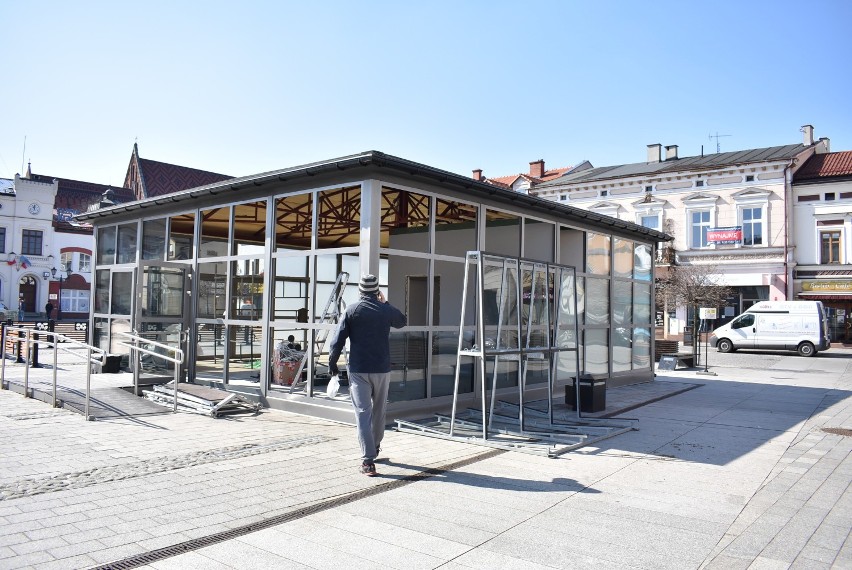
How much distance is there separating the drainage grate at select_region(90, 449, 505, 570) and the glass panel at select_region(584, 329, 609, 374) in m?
6.91

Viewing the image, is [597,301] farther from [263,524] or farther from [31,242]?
[31,242]

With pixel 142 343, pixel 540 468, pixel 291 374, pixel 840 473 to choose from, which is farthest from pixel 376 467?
pixel 142 343

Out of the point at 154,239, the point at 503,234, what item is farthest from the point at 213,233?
the point at 503,234

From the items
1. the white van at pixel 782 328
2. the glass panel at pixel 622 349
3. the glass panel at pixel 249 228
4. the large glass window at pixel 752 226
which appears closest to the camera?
the glass panel at pixel 249 228

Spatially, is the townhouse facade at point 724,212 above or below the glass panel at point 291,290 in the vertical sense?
above

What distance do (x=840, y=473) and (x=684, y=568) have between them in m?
3.74

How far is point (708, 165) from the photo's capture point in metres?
34.3

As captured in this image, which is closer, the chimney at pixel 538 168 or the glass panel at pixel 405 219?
the glass panel at pixel 405 219

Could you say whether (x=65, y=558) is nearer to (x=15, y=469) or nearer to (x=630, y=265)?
(x=15, y=469)

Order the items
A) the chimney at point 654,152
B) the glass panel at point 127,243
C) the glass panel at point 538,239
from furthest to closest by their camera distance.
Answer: the chimney at point 654,152, the glass panel at point 127,243, the glass panel at point 538,239

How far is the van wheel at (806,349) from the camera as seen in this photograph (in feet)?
86.6

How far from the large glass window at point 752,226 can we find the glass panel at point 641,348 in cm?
2137

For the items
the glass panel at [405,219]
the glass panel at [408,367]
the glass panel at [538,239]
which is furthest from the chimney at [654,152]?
the glass panel at [408,367]

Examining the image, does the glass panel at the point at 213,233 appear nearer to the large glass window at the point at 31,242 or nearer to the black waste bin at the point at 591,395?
the black waste bin at the point at 591,395
